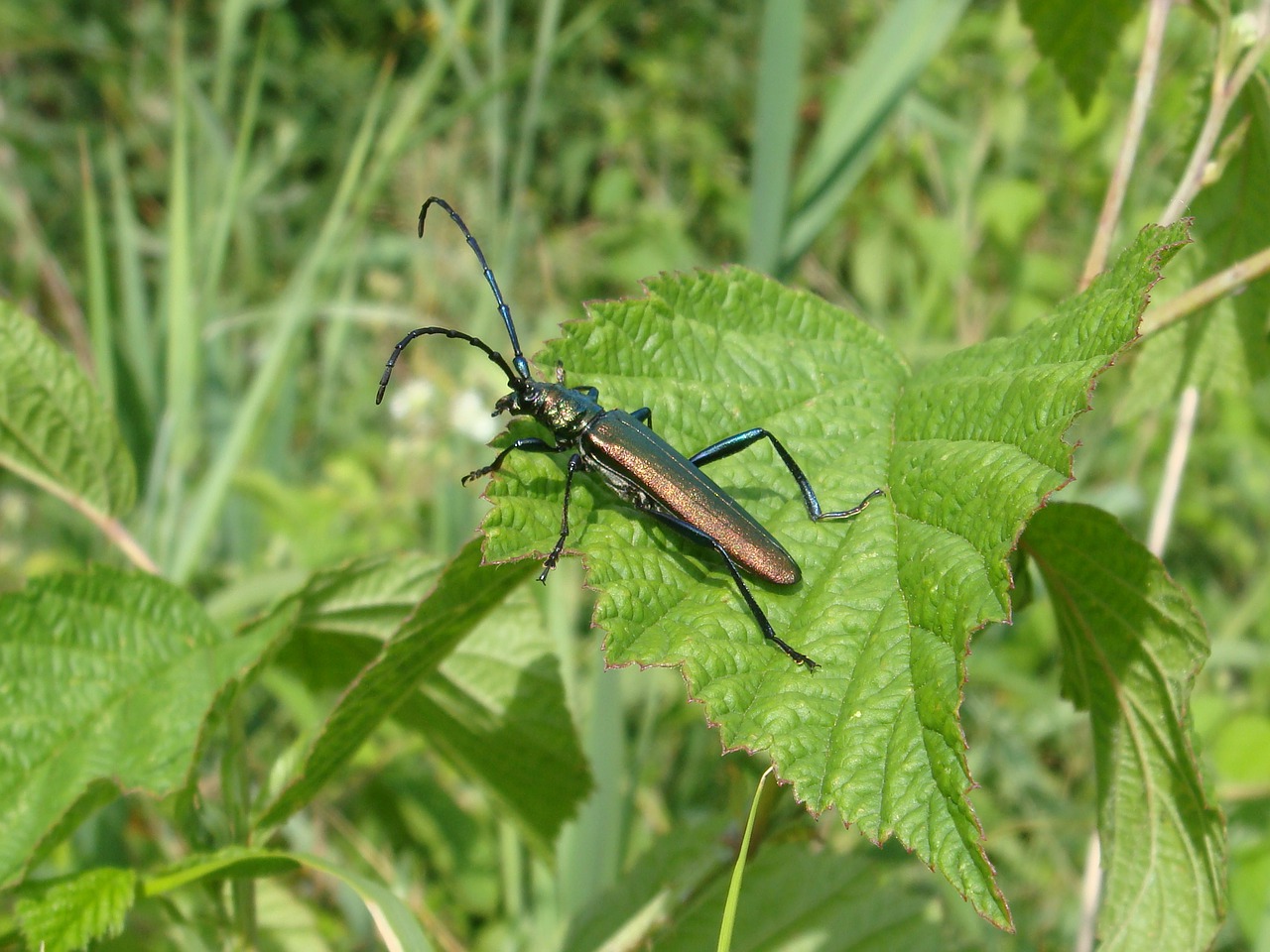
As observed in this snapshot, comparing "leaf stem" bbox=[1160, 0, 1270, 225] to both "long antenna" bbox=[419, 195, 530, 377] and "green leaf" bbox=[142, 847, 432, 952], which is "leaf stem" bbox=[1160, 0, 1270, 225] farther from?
"green leaf" bbox=[142, 847, 432, 952]

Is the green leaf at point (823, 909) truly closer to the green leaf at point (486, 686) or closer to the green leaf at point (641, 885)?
the green leaf at point (641, 885)

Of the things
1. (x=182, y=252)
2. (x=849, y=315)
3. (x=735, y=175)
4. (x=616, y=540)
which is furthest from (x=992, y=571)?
(x=735, y=175)

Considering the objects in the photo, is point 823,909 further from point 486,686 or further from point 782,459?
point 782,459

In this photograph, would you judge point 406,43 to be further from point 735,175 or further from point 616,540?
point 616,540

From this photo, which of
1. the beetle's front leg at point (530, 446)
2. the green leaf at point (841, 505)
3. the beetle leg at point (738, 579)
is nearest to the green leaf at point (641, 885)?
the beetle leg at point (738, 579)

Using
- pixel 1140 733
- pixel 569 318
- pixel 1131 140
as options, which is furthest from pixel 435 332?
pixel 569 318
